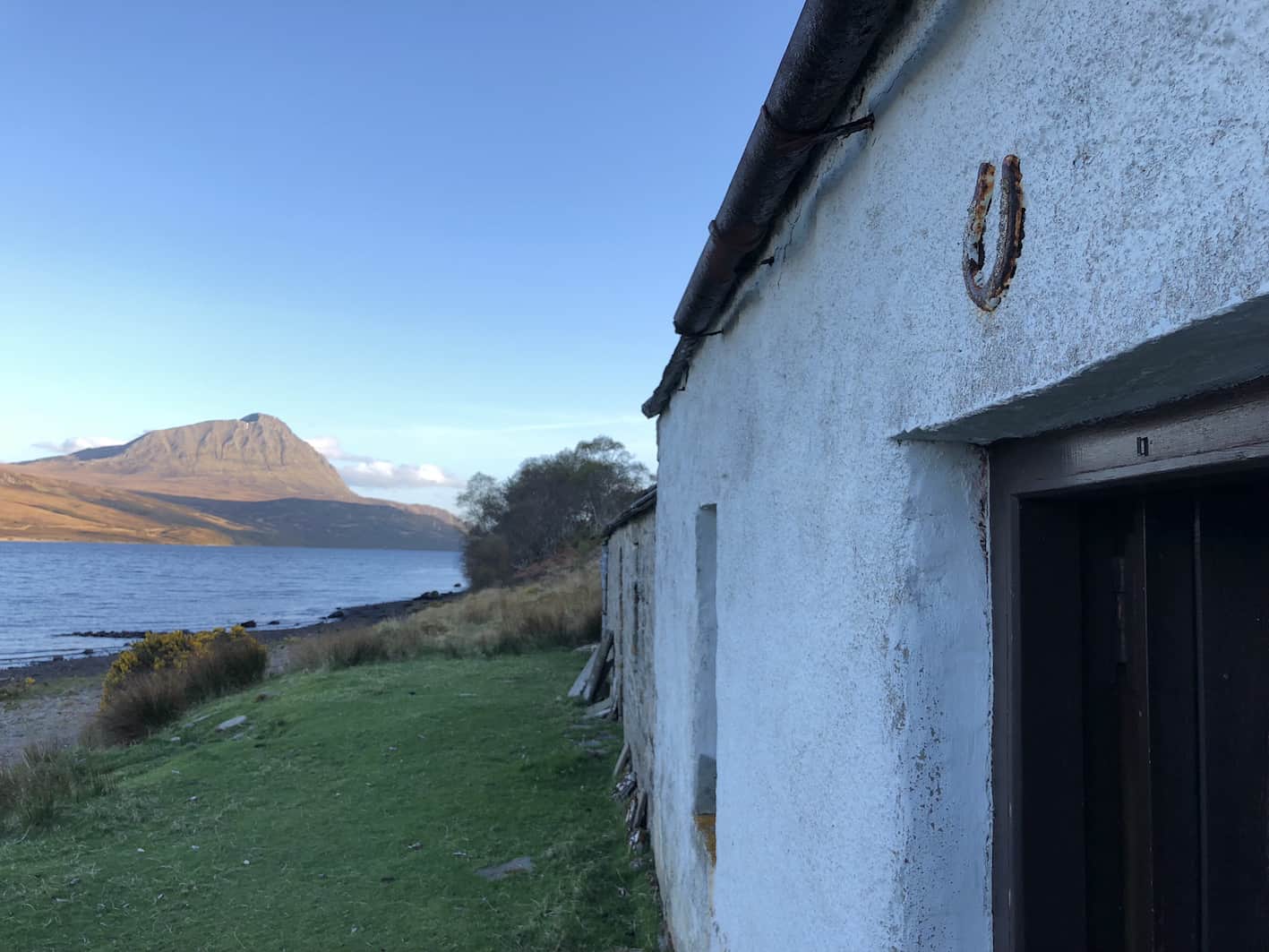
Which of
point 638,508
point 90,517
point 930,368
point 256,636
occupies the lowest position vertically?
point 256,636

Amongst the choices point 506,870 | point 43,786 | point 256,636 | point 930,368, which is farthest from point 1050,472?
point 256,636

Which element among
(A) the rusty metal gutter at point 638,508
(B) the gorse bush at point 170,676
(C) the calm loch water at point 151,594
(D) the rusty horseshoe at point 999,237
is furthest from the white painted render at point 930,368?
(C) the calm loch water at point 151,594

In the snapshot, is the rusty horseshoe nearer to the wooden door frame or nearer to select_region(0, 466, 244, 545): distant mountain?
the wooden door frame

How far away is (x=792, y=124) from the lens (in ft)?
6.27

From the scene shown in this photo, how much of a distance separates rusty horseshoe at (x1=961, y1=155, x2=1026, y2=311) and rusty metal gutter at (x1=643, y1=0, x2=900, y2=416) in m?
0.45

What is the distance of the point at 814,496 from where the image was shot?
2.15 metres

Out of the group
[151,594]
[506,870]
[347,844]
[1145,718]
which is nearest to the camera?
[1145,718]

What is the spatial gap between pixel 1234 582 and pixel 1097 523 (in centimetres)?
25

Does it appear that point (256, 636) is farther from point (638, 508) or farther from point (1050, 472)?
point (1050, 472)

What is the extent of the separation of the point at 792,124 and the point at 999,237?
764mm

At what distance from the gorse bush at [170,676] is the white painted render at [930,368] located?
1181 centimetres

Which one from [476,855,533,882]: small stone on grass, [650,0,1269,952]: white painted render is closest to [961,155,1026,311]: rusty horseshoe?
[650,0,1269,952]: white painted render

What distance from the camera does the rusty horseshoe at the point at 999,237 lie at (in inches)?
50.4

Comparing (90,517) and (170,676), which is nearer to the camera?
(170,676)
